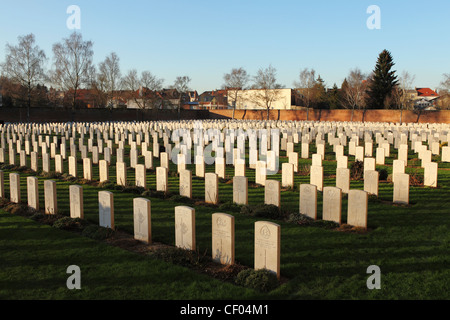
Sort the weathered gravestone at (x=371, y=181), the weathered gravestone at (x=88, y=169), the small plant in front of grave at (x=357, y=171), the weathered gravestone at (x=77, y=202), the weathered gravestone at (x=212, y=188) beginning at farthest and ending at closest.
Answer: the small plant in front of grave at (x=357, y=171)
the weathered gravestone at (x=88, y=169)
the weathered gravestone at (x=371, y=181)
the weathered gravestone at (x=212, y=188)
the weathered gravestone at (x=77, y=202)

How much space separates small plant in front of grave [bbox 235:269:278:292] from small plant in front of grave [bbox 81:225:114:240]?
2.71 metres

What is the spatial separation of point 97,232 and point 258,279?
3.17 meters

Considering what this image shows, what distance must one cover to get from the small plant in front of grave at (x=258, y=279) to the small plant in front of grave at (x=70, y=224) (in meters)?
3.49

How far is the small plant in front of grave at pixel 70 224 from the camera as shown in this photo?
6820mm

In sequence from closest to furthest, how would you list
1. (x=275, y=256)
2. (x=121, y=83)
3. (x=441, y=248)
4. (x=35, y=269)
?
(x=275, y=256) < (x=35, y=269) < (x=441, y=248) < (x=121, y=83)

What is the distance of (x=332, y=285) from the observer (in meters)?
4.51

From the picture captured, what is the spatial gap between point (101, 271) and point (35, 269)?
92 centimetres

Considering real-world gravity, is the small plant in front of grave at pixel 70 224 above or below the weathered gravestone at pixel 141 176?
below

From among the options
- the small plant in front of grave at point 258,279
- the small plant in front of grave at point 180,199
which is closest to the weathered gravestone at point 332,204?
the small plant in front of grave at point 258,279

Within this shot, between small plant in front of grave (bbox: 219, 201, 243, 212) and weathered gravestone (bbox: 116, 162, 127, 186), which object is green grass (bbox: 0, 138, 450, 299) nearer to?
small plant in front of grave (bbox: 219, 201, 243, 212)

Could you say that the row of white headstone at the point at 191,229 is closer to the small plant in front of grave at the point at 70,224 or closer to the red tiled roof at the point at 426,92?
the small plant in front of grave at the point at 70,224
